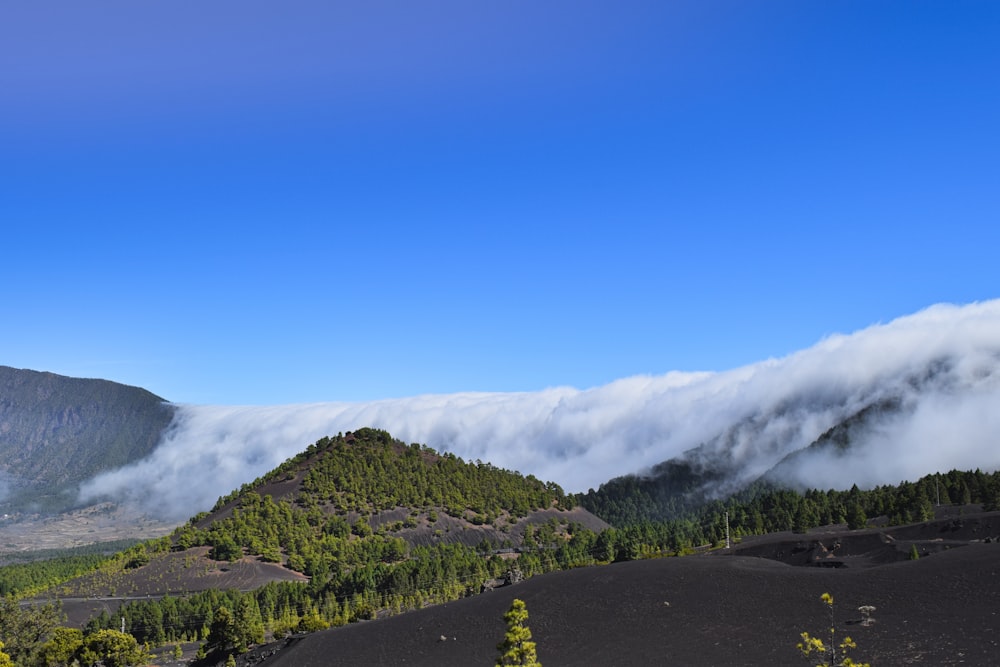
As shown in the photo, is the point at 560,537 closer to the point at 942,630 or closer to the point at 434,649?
the point at 434,649

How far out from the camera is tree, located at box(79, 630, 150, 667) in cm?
9419

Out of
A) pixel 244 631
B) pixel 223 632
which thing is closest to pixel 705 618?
pixel 244 631

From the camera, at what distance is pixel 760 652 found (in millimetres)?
58781

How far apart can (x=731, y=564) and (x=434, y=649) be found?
28.5 m

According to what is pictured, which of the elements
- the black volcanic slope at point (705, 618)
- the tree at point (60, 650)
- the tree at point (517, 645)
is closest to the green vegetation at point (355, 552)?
the tree at point (60, 650)

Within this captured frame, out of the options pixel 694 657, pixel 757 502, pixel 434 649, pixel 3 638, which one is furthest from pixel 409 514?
pixel 694 657

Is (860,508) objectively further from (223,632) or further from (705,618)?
(223,632)

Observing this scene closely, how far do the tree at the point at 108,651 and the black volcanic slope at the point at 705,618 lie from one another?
18044 mm

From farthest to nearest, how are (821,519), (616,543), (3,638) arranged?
(616,543)
(821,519)
(3,638)

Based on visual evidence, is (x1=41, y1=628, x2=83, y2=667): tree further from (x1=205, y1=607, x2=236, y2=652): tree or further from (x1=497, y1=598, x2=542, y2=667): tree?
(x1=497, y1=598, x2=542, y2=667): tree

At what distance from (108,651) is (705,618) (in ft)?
215

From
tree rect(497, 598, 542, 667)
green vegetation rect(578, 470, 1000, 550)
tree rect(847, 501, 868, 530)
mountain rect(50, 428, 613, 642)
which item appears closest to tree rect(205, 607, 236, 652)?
mountain rect(50, 428, 613, 642)

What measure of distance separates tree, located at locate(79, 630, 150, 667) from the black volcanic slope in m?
18.0

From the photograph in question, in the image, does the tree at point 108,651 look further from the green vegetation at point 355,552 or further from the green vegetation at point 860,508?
the green vegetation at point 860,508
